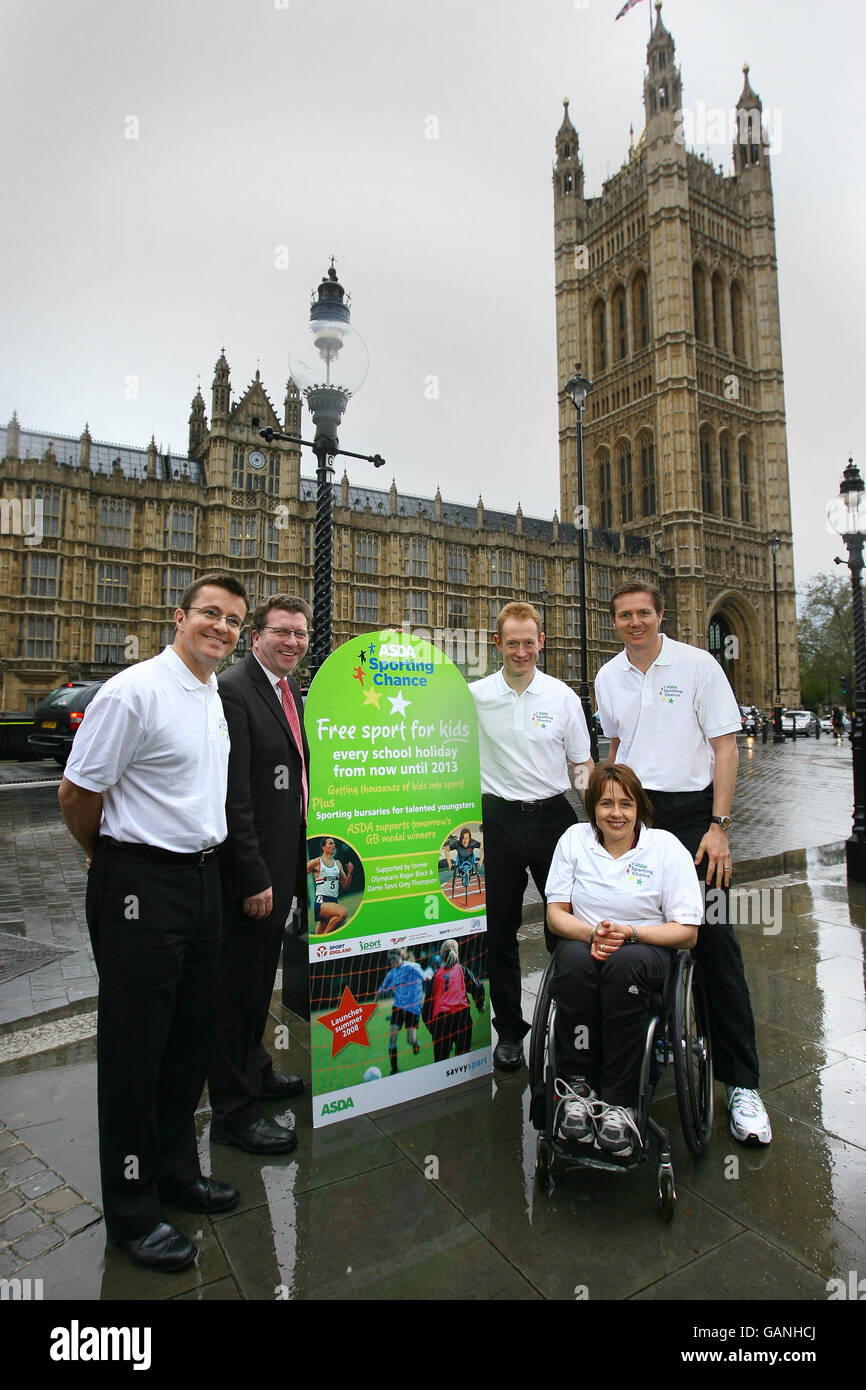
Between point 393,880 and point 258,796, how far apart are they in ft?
2.34

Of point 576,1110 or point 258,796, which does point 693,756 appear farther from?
point 258,796

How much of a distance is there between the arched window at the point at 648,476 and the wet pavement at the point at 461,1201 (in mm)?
64313

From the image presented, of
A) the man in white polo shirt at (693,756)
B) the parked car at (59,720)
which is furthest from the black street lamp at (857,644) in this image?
the parked car at (59,720)

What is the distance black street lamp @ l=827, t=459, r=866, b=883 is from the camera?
6871mm

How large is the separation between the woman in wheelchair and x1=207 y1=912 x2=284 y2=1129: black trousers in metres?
1.26

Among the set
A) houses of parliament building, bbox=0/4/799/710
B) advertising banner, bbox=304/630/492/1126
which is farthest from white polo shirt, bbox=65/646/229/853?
houses of parliament building, bbox=0/4/799/710

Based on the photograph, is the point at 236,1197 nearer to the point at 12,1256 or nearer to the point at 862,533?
the point at 12,1256

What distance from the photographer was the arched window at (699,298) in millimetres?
62750

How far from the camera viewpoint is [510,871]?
3.46 meters

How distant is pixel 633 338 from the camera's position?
63.9m

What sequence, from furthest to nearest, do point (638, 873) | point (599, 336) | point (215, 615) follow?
point (599, 336)
point (638, 873)
point (215, 615)

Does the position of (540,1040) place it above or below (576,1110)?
above

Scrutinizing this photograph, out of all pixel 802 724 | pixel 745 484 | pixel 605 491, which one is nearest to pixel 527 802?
pixel 802 724

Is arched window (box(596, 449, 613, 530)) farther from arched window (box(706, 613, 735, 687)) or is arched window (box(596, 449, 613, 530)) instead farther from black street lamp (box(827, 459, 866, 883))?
black street lamp (box(827, 459, 866, 883))
